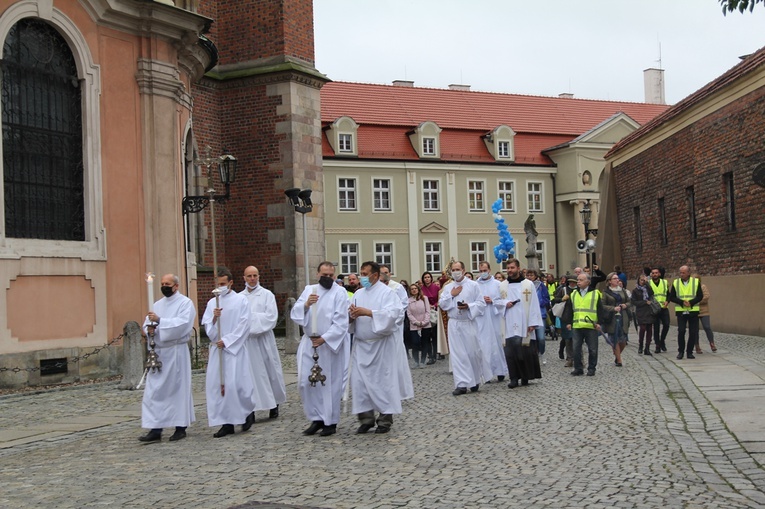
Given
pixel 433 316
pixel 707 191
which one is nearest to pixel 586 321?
pixel 433 316

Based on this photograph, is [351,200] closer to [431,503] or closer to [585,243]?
[585,243]

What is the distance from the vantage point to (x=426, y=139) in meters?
54.0

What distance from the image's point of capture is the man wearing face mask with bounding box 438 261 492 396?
45.7 ft

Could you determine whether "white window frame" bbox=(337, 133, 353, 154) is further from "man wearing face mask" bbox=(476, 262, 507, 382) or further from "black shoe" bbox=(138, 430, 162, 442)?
"black shoe" bbox=(138, 430, 162, 442)

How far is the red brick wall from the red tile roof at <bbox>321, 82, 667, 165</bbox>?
2255cm

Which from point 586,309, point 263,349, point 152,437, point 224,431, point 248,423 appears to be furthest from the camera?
point 586,309

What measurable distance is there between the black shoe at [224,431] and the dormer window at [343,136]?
40.8 metres

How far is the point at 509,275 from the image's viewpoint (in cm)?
1541

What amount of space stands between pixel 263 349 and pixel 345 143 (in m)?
40.3

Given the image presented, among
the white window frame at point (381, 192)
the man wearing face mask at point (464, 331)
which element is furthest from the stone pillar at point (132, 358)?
the white window frame at point (381, 192)

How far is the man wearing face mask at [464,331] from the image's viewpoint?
13.9 m

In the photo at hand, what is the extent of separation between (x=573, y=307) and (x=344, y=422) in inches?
232

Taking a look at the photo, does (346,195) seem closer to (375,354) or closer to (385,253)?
(385,253)

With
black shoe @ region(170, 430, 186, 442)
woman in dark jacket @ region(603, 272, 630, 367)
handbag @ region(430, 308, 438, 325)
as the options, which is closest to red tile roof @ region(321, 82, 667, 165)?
handbag @ region(430, 308, 438, 325)
